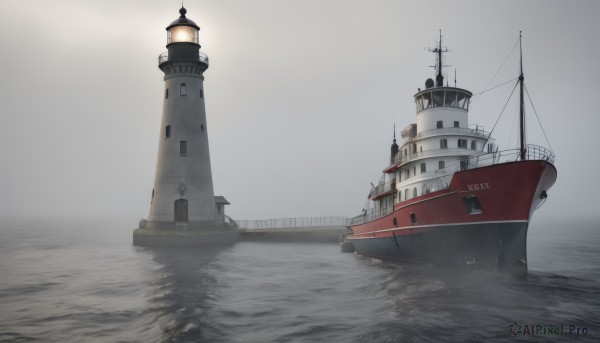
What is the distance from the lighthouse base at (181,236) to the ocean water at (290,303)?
309 inches

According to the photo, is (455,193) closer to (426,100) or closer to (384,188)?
(426,100)

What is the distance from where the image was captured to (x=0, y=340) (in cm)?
1552

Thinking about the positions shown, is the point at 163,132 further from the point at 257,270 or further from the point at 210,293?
the point at 210,293

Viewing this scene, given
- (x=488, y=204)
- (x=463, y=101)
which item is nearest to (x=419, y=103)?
(x=463, y=101)

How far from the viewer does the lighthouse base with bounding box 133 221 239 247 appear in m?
42.1

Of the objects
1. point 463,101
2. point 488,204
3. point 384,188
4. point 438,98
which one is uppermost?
point 438,98

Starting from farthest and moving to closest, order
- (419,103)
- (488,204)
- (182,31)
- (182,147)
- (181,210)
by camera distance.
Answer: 1. (182,31)
2. (182,147)
3. (181,210)
4. (419,103)
5. (488,204)

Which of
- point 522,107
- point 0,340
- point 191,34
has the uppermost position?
point 191,34

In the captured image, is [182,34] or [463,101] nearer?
[463,101]

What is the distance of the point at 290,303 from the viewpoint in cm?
2078

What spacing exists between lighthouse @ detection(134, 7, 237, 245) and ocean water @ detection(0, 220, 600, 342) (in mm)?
9479

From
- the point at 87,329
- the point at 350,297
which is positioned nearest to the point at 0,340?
the point at 87,329

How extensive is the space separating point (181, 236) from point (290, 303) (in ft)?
79.5

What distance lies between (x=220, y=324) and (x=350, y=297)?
24.8 feet
